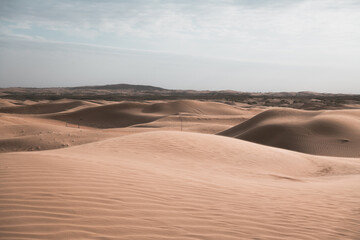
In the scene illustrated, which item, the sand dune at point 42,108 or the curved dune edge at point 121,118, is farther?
the sand dune at point 42,108

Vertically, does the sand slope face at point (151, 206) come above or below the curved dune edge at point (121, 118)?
above

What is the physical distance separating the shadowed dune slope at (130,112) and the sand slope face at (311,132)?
711 inches

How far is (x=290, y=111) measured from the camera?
24.7 m

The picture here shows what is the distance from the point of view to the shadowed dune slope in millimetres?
38469

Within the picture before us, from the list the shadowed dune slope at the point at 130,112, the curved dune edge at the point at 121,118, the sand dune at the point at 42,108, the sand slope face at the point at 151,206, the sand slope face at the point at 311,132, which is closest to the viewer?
the sand slope face at the point at 151,206

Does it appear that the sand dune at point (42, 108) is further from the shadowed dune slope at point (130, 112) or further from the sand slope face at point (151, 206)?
the sand slope face at point (151, 206)

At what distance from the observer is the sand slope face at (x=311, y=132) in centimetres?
1776

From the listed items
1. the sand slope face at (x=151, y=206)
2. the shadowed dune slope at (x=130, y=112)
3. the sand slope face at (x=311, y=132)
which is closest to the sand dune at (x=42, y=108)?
the shadowed dune slope at (x=130, y=112)

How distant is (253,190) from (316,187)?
6.13ft

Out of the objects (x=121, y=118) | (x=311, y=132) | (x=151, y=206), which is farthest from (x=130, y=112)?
(x=151, y=206)

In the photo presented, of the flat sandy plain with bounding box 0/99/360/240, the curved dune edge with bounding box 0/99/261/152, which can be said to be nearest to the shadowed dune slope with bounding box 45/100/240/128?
the curved dune edge with bounding box 0/99/261/152

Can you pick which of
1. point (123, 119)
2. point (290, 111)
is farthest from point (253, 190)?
point (123, 119)

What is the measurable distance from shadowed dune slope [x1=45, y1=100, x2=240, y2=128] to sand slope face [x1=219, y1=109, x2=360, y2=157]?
1806 centimetres

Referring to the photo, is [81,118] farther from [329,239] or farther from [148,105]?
[329,239]
